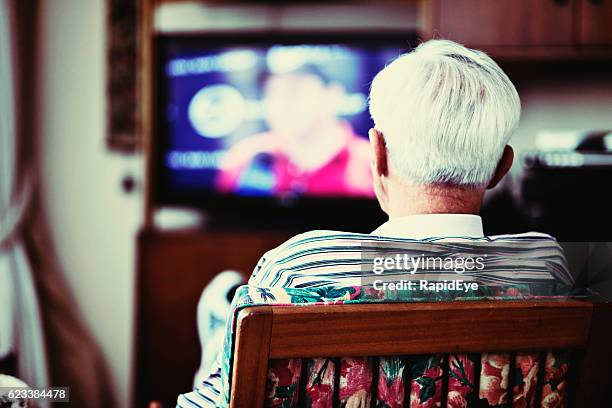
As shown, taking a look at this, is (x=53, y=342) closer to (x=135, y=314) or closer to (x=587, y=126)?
(x=135, y=314)

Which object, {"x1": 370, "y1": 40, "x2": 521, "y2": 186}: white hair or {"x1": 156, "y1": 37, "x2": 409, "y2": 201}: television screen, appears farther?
{"x1": 156, "y1": 37, "x2": 409, "y2": 201}: television screen

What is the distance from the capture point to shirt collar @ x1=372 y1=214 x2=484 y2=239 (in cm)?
108

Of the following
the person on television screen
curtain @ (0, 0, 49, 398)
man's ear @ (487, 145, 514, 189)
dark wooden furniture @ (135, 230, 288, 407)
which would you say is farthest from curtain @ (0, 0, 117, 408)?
man's ear @ (487, 145, 514, 189)

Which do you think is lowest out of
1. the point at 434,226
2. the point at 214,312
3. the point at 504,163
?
the point at 214,312

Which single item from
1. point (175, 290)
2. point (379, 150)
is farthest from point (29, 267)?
Answer: point (379, 150)

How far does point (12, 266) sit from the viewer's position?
269 cm

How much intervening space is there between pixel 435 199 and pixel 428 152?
9 cm

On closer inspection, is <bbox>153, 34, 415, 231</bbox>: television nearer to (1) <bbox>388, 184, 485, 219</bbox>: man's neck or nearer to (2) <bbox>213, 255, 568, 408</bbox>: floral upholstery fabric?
(1) <bbox>388, 184, 485, 219</bbox>: man's neck

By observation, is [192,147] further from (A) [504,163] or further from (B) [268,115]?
(A) [504,163]

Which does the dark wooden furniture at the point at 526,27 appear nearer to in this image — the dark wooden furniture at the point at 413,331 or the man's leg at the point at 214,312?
the man's leg at the point at 214,312

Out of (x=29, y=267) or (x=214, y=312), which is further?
(x=29, y=267)

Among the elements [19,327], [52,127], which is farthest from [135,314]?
[52,127]

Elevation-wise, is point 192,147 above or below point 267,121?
below

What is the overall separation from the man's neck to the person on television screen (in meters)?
1.60
